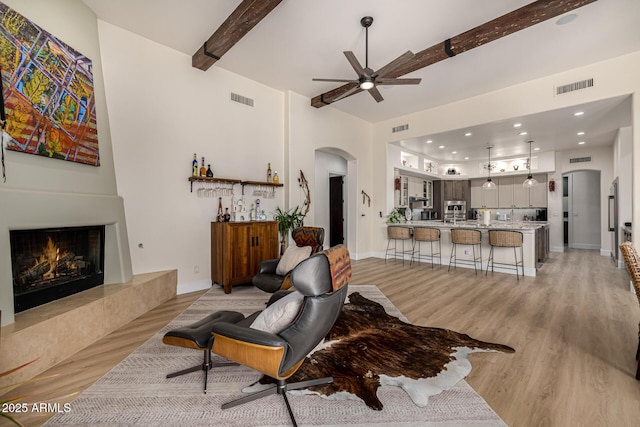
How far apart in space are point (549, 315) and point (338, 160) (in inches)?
243

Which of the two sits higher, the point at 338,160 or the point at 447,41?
the point at 447,41

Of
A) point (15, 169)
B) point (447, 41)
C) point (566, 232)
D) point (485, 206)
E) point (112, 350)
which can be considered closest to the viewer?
point (15, 169)

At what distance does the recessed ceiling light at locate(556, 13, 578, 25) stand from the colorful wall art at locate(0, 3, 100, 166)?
588 cm

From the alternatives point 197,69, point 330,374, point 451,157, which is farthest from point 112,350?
point 451,157

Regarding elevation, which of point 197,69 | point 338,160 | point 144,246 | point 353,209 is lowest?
point 144,246

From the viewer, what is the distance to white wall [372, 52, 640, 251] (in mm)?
4367

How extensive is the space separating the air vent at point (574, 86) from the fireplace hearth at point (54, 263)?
7443mm

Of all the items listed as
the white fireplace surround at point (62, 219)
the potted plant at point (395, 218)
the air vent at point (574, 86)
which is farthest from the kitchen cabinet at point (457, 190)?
the white fireplace surround at point (62, 219)

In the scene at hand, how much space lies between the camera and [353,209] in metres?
7.50

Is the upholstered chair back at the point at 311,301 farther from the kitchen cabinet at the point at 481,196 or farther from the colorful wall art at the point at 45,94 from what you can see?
the kitchen cabinet at the point at 481,196

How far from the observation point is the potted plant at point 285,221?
18.0 feet

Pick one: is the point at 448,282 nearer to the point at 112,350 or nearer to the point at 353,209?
the point at 353,209

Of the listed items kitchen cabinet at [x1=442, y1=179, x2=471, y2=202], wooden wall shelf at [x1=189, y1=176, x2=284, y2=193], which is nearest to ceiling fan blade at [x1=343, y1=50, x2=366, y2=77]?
wooden wall shelf at [x1=189, y1=176, x2=284, y2=193]

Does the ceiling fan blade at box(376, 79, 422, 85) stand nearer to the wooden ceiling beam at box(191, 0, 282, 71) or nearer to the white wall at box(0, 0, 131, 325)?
the wooden ceiling beam at box(191, 0, 282, 71)
